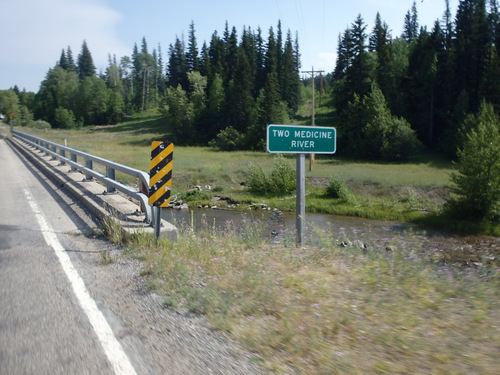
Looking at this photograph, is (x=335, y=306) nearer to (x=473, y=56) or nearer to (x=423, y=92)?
(x=473, y=56)

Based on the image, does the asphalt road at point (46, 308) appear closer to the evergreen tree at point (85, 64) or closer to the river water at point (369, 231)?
the river water at point (369, 231)

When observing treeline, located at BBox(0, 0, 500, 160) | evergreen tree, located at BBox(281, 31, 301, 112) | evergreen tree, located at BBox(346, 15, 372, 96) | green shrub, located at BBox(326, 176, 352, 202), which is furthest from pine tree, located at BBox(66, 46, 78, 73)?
green shrub, located at BBox(326, 176, 352, 202)

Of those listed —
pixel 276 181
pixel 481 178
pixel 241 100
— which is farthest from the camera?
pixel 241 100

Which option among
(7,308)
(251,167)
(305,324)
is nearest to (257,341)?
(305,324)

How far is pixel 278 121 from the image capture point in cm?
6750

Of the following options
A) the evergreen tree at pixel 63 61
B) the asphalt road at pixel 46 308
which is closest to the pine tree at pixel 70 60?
the evergreen tree at pixel 63 61

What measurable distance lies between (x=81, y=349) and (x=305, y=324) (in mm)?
2100

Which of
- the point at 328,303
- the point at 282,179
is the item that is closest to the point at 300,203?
the point at 328,303

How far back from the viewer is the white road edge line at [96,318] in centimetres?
353

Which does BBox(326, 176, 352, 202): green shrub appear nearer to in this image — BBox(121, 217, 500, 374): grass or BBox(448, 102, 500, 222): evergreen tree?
BBox(448, 102, 500, 222): evergreen tree

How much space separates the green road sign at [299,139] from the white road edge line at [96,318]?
13.3 feet

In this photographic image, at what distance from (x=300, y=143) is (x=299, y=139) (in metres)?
0.08

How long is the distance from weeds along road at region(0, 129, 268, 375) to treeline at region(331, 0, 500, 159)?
159 feet

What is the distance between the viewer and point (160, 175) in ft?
24.0
